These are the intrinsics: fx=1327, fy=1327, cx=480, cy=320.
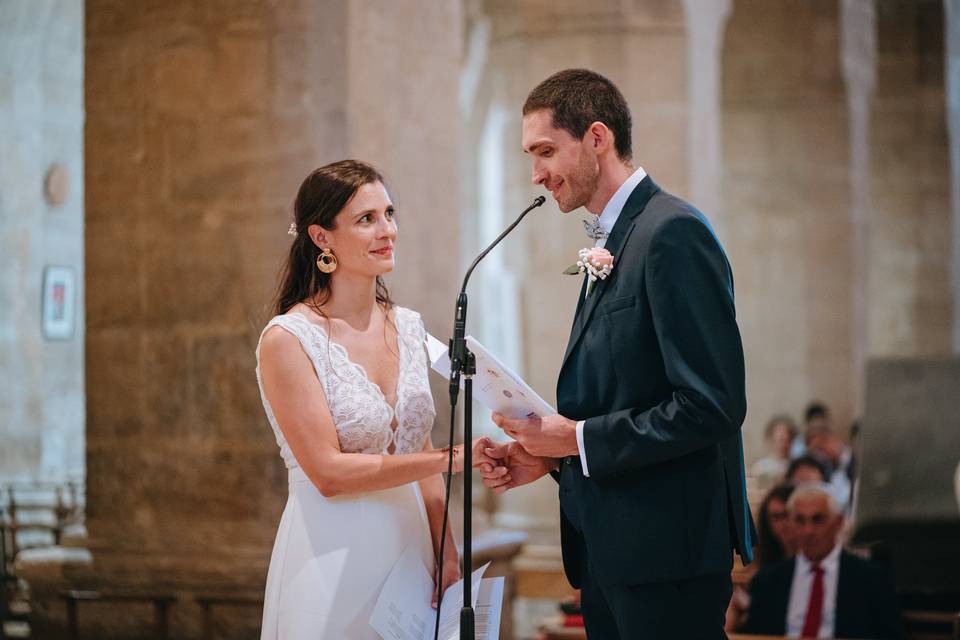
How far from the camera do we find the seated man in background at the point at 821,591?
5.59m

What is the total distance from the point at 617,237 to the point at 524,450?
0.55 meters

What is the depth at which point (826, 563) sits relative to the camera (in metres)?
5.75

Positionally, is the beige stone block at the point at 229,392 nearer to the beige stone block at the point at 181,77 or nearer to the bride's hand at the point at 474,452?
the beige stone block at the point at 181,77

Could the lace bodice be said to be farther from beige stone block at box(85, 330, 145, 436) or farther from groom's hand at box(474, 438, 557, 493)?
beige stone block at box(85, 330, 145, 436)

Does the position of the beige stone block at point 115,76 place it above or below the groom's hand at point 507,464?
above

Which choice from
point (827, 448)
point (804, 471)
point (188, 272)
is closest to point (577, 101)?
point (188, 272)

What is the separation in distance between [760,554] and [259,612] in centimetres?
250

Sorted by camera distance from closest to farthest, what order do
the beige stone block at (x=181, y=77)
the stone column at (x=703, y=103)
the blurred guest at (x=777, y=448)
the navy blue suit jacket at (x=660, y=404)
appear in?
the navy blue suit jacket at (x=660, y=404) < the beige stone block at (x=181, y=77) < the stone column at (x=703, y=103) < the blurred guest at (x=777, y=448)

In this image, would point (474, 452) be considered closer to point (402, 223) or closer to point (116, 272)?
point (402, 223)

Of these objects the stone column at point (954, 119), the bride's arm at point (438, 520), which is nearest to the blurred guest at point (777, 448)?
the stone column at point (954, 119)

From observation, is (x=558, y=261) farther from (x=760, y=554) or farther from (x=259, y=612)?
(x=259, y=612)

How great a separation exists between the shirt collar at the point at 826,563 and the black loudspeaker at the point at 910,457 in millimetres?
2227

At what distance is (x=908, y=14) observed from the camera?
16.1 m

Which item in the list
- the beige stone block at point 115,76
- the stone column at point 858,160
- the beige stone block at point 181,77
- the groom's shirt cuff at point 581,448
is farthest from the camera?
the stone column at point 858,160
